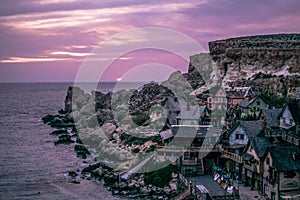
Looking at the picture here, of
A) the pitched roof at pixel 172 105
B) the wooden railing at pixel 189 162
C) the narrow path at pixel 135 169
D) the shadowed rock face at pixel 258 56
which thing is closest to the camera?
the wooden railing at pixel 189 162

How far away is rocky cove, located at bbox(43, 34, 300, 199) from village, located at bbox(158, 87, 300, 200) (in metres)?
2.81

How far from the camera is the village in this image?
31750 millimetres

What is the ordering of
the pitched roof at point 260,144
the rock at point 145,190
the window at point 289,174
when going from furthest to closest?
the rock at point 145,190 → the pitched roof at point 260,144 → the window at point 289,174

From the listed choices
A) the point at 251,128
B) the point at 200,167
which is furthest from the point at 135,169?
the point at 251,128

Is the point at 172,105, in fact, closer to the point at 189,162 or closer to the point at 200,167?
the point at 189,162

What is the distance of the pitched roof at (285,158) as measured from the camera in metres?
31.5

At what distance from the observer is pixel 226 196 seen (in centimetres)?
3183

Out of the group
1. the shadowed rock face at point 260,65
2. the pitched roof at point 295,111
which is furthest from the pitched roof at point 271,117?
the shadowed rock face at point 260,65

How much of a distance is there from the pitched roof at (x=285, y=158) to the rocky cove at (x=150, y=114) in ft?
30.3

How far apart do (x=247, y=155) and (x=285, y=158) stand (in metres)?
4.95

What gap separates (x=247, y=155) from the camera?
36.8m

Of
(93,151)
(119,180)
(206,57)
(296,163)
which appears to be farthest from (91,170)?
(206,57)

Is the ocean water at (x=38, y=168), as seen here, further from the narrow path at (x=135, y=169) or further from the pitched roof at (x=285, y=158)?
the pitched roof at (x=285, y=158)

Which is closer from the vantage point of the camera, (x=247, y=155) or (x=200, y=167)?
(x=247, y=155)
